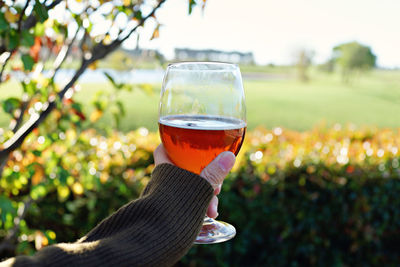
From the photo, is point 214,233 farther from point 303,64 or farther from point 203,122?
→ point 303,64

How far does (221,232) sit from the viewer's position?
163cm

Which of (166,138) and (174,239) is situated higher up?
(166,138)

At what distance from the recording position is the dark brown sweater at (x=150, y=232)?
48.0 inches

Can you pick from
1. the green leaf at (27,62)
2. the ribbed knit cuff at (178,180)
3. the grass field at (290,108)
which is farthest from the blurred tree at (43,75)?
the grass field at (290,108)

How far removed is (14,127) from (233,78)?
180cm

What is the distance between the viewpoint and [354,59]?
54.8 m

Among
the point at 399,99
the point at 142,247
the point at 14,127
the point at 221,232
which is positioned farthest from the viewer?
the point at 399,99

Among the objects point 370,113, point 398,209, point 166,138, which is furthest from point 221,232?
point 370,113

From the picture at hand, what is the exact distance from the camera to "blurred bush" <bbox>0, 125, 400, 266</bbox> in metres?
3.43

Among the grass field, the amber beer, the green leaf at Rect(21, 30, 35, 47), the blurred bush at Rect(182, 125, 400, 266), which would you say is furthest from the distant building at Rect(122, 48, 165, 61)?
the grass field

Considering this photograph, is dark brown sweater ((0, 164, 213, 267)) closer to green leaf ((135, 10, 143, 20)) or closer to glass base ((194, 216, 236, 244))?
glass base ((194, 216, 236, 244))

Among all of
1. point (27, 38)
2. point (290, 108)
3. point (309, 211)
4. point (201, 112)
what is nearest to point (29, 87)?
point (27, 38)

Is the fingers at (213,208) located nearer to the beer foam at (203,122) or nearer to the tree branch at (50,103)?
the beer foam at (203,122)

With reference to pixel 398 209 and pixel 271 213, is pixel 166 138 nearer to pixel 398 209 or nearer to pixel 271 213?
pixel 271 213
